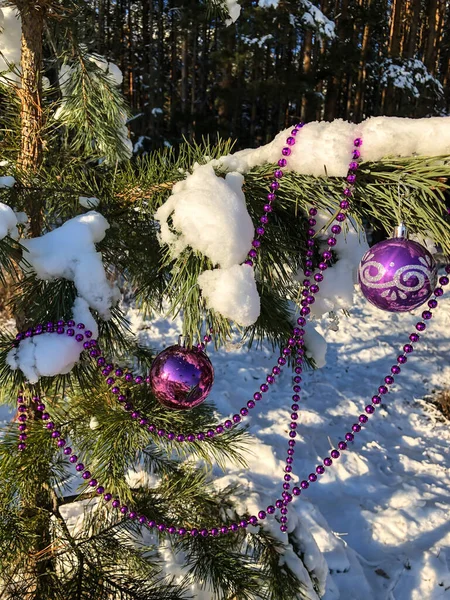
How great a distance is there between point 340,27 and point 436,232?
9.33 meters

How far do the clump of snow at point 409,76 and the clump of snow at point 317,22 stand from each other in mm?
1815

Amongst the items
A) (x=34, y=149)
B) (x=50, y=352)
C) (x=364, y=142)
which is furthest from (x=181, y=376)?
(x=34, y=149)

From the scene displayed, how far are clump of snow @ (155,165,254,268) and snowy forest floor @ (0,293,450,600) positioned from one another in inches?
51.9

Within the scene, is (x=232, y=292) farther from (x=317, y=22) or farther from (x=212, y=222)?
(x=317, y=22)

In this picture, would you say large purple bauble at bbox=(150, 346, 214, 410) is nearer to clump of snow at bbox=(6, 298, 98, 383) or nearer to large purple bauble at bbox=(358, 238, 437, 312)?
clump of snow at bbox=(6, 298, 98, 383)

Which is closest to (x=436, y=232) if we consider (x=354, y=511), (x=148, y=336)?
(x=354, y=511)

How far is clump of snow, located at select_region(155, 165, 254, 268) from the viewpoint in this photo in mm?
741

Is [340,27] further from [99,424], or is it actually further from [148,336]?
[99,424]

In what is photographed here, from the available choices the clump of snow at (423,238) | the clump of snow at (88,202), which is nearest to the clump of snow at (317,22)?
the clump of snow at (88,202)

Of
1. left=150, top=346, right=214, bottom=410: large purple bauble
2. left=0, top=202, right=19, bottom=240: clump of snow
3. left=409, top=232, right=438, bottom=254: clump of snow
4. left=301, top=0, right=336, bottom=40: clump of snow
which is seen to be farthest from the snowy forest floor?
left=301, top=0, right=336, bottom=40: clump of snow

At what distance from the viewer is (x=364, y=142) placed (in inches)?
28.8

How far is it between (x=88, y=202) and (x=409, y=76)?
8.64 metres

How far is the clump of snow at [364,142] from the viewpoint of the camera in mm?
691

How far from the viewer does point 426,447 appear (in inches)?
144
